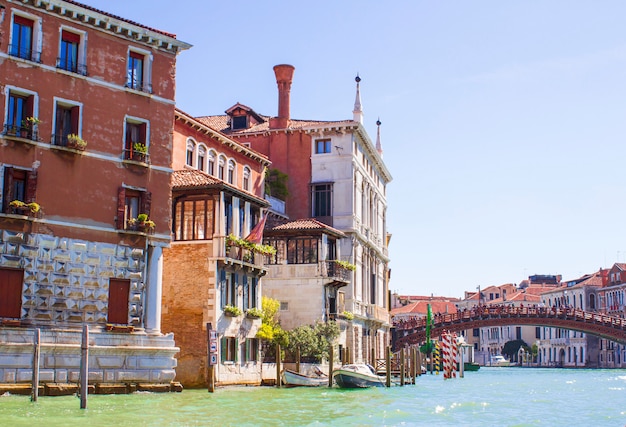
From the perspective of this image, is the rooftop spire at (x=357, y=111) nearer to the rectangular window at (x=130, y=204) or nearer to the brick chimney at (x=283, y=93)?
the brick chimney at (x=283, y=93)

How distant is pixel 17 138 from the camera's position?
22703mm

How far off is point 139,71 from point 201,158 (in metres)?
8.19

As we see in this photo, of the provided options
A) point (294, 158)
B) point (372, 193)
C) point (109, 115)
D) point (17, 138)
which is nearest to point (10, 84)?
point (17, 138)

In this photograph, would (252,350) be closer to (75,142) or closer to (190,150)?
(190,150)

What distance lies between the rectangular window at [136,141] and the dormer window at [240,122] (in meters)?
19.7

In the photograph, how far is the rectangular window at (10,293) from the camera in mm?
22188

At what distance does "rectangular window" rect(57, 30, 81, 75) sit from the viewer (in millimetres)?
24125

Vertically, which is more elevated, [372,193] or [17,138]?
[372,193]

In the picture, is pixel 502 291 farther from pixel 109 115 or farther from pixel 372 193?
pixel 109 115

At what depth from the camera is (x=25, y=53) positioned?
23.4 meters

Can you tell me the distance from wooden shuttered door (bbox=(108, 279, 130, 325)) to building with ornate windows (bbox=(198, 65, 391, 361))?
694 inches

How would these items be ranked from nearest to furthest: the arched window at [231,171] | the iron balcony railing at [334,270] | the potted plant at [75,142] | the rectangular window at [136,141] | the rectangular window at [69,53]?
1. the potted plant at [75,142]
2. the rectangular window at [69,53]
3. the rectangular window at [136,141]
4. the arched window at [231,171]
5. the iron balcony railing at [334,270]

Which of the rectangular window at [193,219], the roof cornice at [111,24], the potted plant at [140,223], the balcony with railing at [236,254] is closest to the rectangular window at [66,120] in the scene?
the roof cornice at [111,24]

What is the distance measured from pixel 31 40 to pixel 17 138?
2717 millimetres
